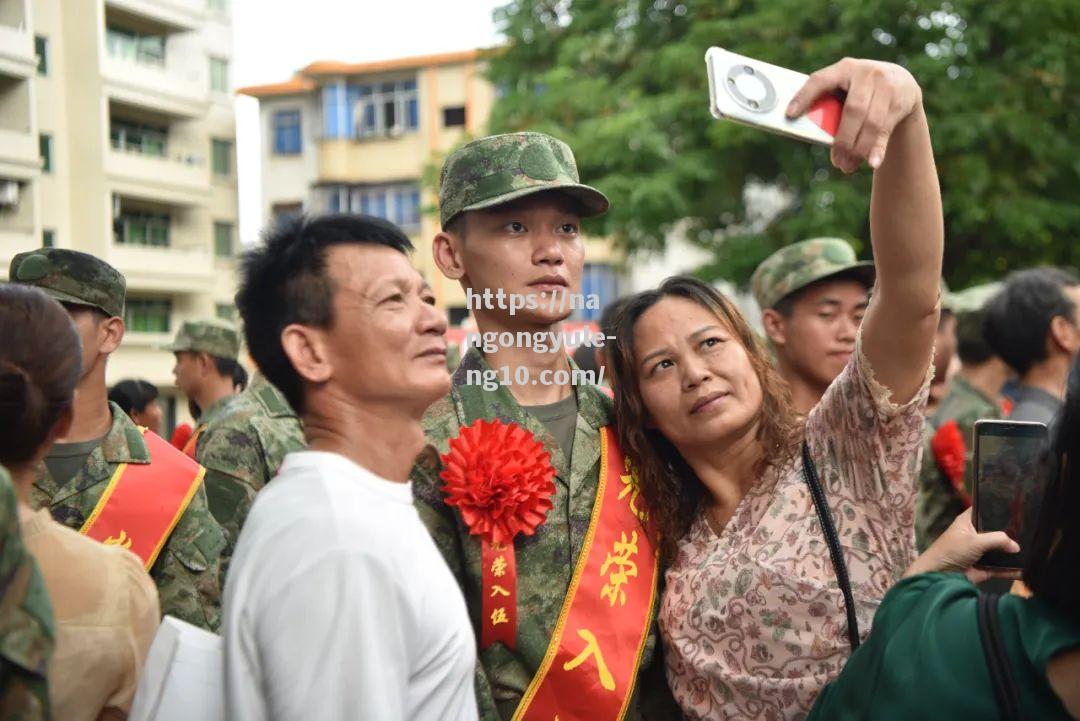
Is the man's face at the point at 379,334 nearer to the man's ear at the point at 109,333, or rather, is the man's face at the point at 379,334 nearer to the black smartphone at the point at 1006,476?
the black smartphone at the point at 1006,476

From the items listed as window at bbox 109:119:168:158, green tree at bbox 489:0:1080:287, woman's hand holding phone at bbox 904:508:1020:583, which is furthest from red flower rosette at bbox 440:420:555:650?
green tree at bbox 489:0:1080:287

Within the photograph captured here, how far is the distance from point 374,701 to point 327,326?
657 mm

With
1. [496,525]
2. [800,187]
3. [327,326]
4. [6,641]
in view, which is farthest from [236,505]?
[800,187]

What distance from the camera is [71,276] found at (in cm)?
336

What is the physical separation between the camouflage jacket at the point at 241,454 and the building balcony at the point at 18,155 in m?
1.03

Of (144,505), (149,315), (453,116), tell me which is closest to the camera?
(144,505)

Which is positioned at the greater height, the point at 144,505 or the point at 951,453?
the point at 144,505

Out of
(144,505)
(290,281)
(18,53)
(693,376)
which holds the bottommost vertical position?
(144,505)

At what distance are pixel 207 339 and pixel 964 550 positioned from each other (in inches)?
178

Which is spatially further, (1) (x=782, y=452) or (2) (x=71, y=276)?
(2) (x=71, y=276)

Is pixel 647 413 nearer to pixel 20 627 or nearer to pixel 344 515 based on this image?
pixel 344 515

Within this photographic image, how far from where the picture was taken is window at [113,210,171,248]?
4.36 metres

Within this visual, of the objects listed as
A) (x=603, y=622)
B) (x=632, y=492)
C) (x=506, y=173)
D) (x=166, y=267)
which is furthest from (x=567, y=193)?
(x=166, y=267)

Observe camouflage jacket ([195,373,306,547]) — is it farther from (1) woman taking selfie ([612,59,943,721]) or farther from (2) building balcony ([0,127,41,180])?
(1) woman taking selfie ([612,59,943,721])
